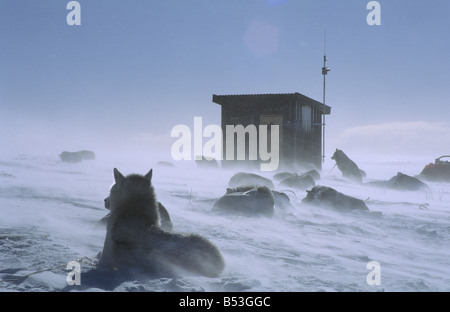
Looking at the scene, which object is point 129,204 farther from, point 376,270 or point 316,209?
point 316,209

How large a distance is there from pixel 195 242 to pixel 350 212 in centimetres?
654

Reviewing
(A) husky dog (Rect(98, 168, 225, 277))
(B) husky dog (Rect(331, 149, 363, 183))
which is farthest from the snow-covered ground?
(B) husky dog (Rect(331, 149, 363, 183))

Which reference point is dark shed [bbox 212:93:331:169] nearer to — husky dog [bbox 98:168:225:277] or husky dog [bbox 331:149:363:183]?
husky dog [bbox 331:149:363:183]

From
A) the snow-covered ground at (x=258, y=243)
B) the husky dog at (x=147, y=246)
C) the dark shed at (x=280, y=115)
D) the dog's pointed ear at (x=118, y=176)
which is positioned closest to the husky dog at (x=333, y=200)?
the snow-covered ground at (x=258, y=243)

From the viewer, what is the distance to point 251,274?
12.1 ft

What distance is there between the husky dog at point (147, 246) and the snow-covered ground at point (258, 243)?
7.0 inches

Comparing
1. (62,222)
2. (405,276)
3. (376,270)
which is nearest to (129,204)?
(62,222)

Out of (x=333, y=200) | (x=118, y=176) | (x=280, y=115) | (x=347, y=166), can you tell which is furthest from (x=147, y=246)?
(x=347, y=166)

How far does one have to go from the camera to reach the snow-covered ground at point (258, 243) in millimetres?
3381

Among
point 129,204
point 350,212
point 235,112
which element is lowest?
point 350,212

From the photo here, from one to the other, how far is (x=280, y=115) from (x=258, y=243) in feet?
47.6

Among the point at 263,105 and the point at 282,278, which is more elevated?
the point at 263,105

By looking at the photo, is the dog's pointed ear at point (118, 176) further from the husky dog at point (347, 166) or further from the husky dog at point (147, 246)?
the husky dog at point (347, 166)

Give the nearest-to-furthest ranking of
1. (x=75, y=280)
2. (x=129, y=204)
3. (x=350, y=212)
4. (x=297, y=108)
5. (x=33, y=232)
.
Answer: (x=75, y=280)
(x=129, y=204)
(x=33, y=232)
(x=350, y=212)
(x=297, y=108)
